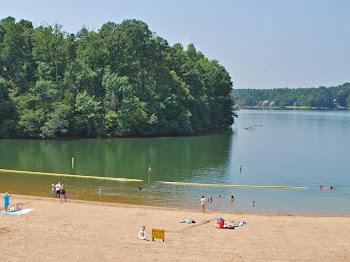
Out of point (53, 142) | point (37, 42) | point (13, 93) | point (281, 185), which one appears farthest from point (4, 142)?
point (281, 185)

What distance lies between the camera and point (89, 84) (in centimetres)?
10506

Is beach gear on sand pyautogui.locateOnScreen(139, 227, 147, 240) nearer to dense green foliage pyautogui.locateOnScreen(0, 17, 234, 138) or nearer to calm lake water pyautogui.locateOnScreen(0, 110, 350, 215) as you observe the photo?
calm lake water pyautogui.locateOnScreen(0, 110, 350, 215)

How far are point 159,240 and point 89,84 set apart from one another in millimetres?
79486

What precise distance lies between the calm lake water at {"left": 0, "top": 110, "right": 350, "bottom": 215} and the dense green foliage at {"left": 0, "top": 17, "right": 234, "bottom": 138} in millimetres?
5402

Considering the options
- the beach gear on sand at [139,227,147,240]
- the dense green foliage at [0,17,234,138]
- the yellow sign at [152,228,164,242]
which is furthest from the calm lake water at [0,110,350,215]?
the yellow sign at [152,228,164,242]

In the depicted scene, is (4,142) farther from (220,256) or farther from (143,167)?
(220,256)

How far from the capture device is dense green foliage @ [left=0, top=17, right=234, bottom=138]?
322 feet

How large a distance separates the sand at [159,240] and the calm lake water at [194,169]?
20.1 ft

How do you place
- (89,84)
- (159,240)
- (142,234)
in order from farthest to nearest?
(89,84), (142,234), (159,240)

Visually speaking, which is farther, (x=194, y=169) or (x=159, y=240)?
(x=194, y=169)

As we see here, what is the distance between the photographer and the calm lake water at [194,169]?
153 ft

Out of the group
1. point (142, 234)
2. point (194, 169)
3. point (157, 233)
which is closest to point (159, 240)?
point (157, 233)

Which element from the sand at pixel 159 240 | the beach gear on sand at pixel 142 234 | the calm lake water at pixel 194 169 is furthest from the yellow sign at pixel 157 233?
the calm lake water at pixel 194 169

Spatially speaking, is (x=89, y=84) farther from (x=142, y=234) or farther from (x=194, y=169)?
(x=142, y=234)
